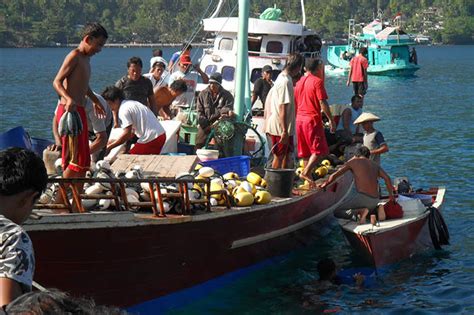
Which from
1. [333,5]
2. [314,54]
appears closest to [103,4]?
[333,5]

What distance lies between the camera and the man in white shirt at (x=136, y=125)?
1137 centimetres

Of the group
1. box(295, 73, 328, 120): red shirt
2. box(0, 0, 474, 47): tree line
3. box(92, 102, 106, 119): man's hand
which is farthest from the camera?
box(0, 0, 474, 47): tree line

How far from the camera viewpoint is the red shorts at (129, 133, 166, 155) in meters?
11.7

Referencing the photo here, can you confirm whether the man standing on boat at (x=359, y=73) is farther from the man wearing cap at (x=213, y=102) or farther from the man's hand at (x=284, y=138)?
the man's hand at (x=284, y=138)

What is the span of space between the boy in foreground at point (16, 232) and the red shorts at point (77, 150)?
514cm

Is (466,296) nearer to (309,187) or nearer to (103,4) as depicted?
(309,187)

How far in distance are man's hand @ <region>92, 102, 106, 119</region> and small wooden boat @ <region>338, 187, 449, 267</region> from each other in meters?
3.46

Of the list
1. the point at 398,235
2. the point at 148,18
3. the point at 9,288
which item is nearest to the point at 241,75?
the point at 398,235

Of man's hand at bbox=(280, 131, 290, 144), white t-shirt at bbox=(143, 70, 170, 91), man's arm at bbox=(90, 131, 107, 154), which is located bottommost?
man's hand at bbox=(280, 131, 290, 144)

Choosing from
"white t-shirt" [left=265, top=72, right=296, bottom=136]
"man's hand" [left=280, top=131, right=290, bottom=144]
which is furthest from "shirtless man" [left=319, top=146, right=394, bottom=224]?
"white t-shirt" [left=265, top=72, right=296, bottom=136]

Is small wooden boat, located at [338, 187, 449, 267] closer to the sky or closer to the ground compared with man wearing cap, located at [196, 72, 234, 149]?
closer to the ground

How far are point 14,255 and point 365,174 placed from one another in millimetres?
8568

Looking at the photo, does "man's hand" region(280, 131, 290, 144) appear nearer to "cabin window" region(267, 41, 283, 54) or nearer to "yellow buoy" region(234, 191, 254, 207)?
"yellow buoy" region(234, 191, 254, 207)

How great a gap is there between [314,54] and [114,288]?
11.6 m
